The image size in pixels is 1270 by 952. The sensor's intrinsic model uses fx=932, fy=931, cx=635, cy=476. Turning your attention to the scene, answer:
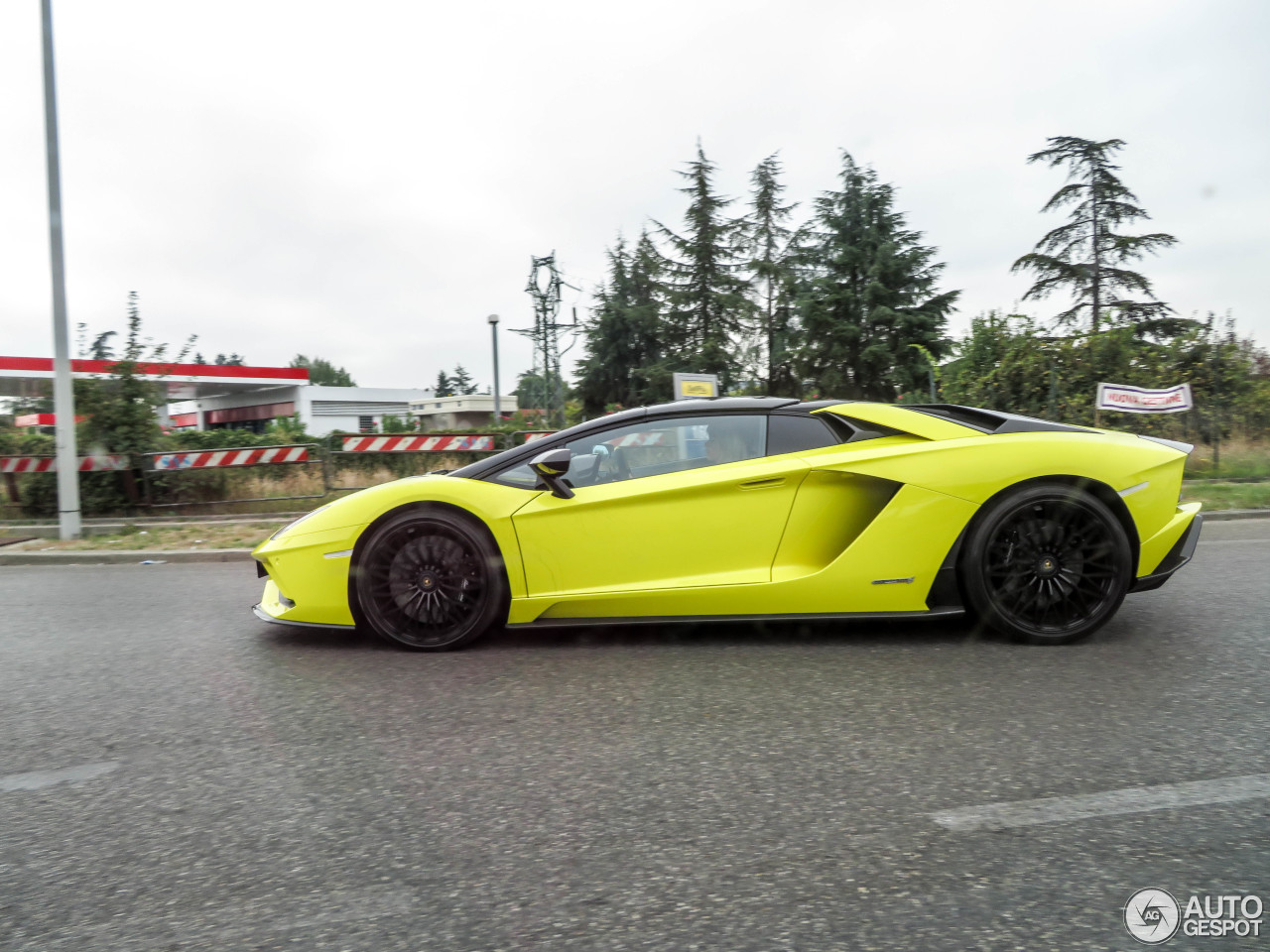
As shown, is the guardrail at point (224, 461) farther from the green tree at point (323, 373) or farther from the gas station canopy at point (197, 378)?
the green tree at point (323, 373)

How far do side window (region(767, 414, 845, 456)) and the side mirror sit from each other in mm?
971

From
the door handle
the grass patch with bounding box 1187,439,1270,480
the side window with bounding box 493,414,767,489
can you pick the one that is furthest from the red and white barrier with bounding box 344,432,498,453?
the grass patch with bounding box 1187,439,1270,480

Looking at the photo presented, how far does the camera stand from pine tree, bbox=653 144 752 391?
39531 millimetres

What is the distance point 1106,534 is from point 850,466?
119cm

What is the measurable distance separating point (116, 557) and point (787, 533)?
7711 millimetres

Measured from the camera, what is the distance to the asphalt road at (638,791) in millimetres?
2021

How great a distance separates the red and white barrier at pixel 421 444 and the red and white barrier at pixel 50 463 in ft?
10.3

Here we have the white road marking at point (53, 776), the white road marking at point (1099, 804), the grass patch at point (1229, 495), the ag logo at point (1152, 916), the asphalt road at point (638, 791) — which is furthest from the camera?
the grass patch at point (1229, 495)

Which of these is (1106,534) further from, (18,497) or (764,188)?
(764,188)

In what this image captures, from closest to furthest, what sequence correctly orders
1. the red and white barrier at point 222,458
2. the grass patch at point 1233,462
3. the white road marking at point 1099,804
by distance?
the white road marking at point 1099,804
the red and white barrier at point 222,458
the grass patch at point 1233,462

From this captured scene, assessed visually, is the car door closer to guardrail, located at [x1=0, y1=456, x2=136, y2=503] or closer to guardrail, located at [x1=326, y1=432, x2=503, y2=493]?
guardrail, located at [x1=326, y1=432, x2=503, y2=493]

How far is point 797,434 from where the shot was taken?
4.50 m

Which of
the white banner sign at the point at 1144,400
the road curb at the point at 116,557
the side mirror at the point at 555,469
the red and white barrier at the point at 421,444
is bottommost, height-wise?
the road curb at the point at 116,557

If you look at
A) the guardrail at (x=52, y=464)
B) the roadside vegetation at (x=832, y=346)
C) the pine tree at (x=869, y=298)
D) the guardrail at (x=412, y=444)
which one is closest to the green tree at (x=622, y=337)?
the roadside vegetation at (x=832, y=346)
